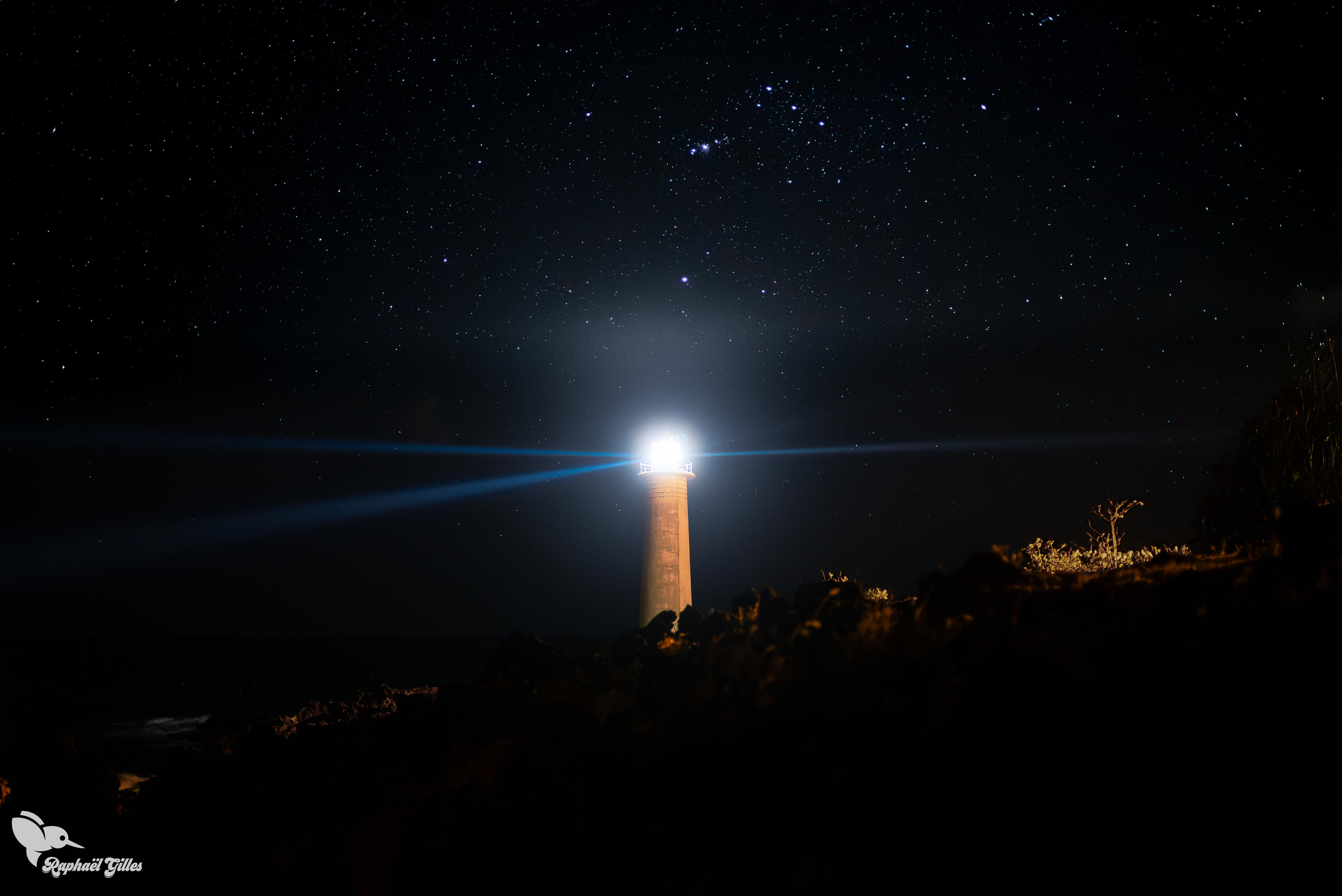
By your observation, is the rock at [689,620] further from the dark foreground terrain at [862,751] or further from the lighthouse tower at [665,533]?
the lighthouse tower at [665,533]

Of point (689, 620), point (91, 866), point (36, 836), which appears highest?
point (689, 620)

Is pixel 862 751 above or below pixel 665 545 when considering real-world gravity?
above

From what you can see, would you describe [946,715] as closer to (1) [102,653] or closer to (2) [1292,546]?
(2) [1292,546]

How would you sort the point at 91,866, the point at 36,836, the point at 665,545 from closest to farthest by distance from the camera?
the point at 91,866
the point at 36,836
the point at 665,545

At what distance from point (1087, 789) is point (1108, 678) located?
21.4 inches

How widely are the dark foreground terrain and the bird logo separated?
2.27 metres

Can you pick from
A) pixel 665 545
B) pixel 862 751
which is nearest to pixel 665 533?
pixel 665 545

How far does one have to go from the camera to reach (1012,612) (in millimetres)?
3193

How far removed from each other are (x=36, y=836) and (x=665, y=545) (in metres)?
16.3

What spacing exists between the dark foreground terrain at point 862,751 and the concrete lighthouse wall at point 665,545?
16.0 m

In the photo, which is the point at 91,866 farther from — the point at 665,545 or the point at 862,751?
the point at 665,545

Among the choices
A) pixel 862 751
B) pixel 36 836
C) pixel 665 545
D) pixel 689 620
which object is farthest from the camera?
pixel 665 545

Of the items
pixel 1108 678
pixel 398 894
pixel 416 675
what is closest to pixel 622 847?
pixel 398 894

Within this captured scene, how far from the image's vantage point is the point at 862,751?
277 centimetres
